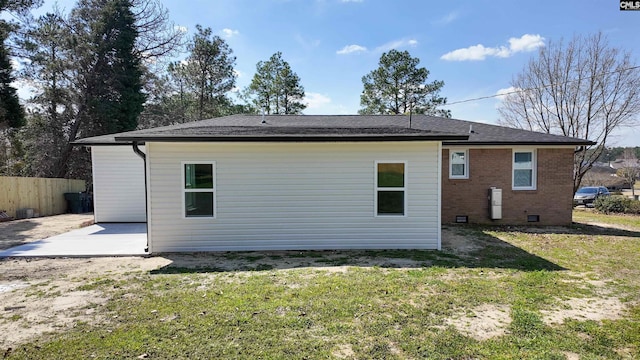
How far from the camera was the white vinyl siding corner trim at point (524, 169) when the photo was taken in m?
A: 10.6

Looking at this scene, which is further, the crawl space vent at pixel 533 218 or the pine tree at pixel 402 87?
the pine tree at pixel 402 87

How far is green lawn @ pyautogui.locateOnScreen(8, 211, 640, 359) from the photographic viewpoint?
3.08 m

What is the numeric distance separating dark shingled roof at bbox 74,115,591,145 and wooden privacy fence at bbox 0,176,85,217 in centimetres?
482

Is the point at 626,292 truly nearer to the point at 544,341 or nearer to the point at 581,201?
the point at 544,341

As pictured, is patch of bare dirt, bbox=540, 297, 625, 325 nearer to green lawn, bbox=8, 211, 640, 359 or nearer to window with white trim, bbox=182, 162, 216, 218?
green lawn, bbox=8, 211, 640, 359

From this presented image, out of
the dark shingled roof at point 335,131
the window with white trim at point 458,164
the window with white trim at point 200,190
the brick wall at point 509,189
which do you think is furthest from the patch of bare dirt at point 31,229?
the window with white trim at point 458,164

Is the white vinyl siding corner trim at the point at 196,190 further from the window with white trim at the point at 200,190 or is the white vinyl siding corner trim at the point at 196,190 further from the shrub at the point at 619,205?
the shrub at the point at 619,205

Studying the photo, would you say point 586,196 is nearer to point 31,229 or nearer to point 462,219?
point 462,219

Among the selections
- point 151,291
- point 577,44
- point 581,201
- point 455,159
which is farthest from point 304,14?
point 581,201

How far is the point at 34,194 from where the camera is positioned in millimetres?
13656

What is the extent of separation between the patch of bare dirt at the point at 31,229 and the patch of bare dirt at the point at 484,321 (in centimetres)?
990

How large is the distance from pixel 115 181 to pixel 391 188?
9.69 meters

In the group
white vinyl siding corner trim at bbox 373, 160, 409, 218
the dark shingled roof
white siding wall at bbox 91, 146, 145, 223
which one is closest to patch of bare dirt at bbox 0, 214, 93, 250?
white siding wall at bbox 91, 146, 145, 223

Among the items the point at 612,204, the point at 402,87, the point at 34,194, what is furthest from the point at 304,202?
the point at 402,87
